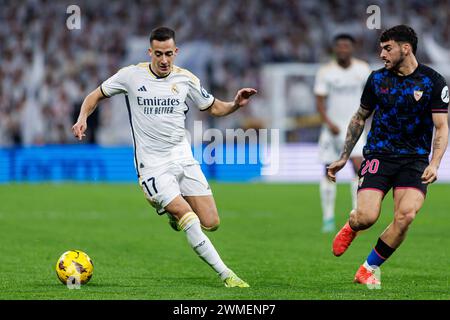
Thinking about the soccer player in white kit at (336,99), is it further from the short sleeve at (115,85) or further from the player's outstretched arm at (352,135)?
the short sleeve at (115,85)

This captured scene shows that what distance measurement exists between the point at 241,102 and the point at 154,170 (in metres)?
1.05

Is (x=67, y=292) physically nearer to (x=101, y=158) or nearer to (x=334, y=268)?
(x=334, y=268)

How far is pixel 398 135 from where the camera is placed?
9.40 metres

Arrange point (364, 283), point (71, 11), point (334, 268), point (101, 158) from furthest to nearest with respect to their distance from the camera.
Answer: point (71, 11) < point (101, 158) < point (334, 268) < point (364, 283)

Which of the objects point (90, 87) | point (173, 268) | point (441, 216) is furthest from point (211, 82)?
point (173, 268)

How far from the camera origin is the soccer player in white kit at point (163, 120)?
9695mm

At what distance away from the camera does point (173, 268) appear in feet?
36.2

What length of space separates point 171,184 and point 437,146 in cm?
246

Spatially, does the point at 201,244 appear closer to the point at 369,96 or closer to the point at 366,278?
the point at 366,278

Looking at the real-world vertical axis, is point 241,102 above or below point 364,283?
above

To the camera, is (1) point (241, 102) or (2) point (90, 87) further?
(2) point (90, 87)

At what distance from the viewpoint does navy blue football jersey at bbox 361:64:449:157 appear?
9.22 metres

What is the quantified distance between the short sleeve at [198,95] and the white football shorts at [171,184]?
0.62 metres

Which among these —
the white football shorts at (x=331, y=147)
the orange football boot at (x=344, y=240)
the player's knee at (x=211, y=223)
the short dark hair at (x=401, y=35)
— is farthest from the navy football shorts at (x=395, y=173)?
the white football shorts at (x=331, y=147)
